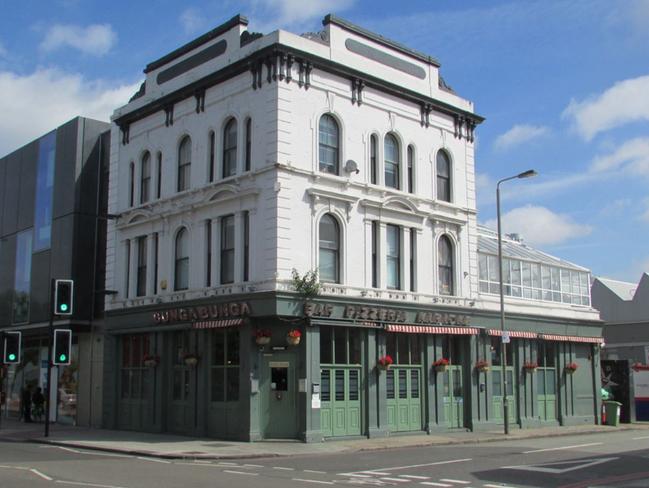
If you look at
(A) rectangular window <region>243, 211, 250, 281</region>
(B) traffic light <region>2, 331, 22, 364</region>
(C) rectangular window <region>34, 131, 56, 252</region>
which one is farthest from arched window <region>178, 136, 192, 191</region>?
(C) rectangular window <region>34, 131, 56, 252</region>

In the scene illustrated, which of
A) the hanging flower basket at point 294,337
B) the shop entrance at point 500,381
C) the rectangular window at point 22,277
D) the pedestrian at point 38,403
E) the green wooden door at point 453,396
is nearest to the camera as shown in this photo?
the hanging flower basket at point 294,337

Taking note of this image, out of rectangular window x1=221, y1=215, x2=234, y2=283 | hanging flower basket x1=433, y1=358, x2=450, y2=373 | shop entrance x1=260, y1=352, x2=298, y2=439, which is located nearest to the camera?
shop entrance x1=260, y1=352, x2=298, y2=439

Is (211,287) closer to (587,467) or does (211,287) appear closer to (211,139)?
(211,139)

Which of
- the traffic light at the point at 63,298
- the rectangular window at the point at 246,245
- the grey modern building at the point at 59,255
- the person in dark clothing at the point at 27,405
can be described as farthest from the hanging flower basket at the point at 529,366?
the person in dark clothing at the point at 27,405

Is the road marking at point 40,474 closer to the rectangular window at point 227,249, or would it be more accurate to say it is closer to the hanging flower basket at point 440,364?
the rectangular window at point 227,249

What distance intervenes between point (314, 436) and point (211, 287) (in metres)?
6.12

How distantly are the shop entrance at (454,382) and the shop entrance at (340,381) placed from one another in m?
4.44

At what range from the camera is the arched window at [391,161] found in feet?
92.5

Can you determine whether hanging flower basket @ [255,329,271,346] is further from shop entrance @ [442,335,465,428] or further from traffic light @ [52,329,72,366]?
shop entrance @ [442,335,465,428]

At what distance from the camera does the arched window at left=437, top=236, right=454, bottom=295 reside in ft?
96.5

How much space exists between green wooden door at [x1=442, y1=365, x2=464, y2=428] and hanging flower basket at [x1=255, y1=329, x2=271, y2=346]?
7830 mm

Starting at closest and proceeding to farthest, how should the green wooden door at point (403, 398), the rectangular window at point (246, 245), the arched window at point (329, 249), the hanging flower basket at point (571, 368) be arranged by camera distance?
1. the rectangular window at point (246, 245)
2. the arched window at point (329, 249)
3. the green wooden door at point (403, 398)
4. the hanging flower basket at point (571, 368)

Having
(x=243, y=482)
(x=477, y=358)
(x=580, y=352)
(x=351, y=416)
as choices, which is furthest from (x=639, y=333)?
(x=243, y=482)

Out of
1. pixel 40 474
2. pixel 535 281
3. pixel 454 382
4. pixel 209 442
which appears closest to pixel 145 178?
pixel 209 442
